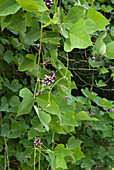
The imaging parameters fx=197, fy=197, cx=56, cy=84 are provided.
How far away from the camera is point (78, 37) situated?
1.37ft

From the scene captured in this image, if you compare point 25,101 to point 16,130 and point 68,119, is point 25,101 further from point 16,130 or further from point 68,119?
point 16,130

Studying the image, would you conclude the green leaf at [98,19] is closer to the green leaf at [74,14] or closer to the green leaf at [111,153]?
the green leaf at [74,14]

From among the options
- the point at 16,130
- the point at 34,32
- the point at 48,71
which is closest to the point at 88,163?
the point at 16,130

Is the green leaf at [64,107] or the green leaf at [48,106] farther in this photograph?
the green leaf at [64,107]

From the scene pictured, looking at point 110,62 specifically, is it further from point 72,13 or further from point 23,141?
point 72,13

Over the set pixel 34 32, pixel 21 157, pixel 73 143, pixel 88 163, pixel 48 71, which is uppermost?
pixel 34 32

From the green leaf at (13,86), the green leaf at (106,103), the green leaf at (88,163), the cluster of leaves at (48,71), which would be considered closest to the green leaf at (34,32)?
the cluster of leaves at (48,71)

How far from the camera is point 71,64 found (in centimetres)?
152

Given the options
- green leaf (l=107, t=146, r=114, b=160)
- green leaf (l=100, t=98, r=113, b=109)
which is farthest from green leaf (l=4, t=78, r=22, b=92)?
green leaf (l=107, t=146, r=114, b=160)

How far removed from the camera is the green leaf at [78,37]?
1.32 ft

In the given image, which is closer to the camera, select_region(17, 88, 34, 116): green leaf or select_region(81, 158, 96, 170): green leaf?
select_region(17, 88, 34, 116): green leaf

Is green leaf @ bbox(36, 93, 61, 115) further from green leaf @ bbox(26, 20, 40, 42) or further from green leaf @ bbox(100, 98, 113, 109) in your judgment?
green leaf @ bbox(100, 98, 113, 109)

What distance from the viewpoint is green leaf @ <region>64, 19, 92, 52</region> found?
0.40 m

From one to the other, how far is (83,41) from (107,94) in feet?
4.99
